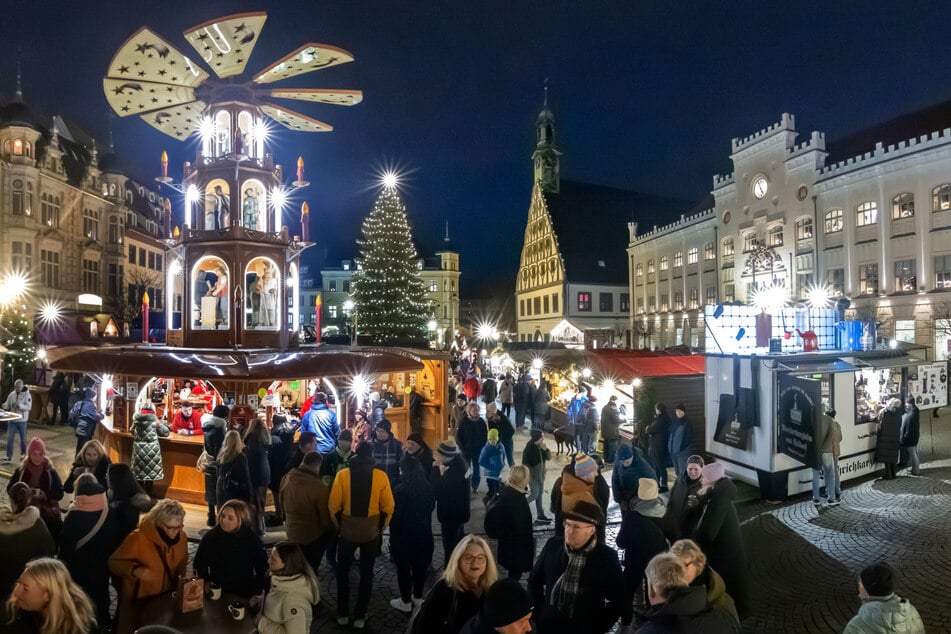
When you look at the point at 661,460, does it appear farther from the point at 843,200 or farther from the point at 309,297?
the point at 309,297

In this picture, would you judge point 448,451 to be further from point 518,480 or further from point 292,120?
point 292,120

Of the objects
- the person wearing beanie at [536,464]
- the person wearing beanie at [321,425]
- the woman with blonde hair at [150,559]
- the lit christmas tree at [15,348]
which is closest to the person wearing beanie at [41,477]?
the woman with blonde hair at [150,559]

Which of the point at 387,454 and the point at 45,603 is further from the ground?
the point at 45,603

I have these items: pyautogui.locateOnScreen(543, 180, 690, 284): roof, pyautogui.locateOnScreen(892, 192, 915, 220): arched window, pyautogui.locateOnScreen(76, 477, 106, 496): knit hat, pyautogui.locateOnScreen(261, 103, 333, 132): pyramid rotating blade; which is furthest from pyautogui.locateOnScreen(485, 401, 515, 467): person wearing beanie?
pyautogui.locateOnScreen(543, 180, 690, 284): roof

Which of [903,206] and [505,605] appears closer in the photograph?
[505,605]

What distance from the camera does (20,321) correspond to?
21625 mm

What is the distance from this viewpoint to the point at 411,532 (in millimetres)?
6293

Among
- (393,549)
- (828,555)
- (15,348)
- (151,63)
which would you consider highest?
(151,63)

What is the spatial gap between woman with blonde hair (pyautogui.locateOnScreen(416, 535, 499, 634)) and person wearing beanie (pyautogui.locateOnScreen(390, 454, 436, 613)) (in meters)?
2.71

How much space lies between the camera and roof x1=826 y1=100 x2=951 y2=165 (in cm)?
3053

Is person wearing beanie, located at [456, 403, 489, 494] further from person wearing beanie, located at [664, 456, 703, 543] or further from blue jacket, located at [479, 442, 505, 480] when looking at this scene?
person wearing beanie, located at [664, 456, 703, 543]

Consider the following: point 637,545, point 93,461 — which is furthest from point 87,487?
point 637,545

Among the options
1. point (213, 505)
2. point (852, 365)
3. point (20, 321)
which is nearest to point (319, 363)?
point (213, 505)

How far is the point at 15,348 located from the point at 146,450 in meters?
16.4
